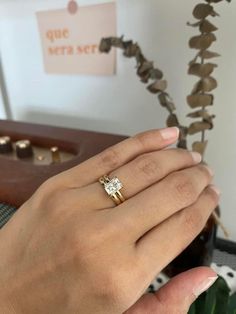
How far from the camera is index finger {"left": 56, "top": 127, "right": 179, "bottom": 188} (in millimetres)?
306

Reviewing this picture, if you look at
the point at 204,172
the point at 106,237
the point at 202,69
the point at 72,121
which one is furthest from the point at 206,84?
the point at 72,121

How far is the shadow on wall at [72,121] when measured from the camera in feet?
2.18

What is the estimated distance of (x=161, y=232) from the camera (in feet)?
0.87

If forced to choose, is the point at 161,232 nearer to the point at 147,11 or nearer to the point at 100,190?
the point at 100,190

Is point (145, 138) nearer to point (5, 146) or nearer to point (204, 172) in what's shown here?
point (204, 172)

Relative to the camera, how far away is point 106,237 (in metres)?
0.25

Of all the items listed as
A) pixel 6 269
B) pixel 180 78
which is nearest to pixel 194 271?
pixel 6 269

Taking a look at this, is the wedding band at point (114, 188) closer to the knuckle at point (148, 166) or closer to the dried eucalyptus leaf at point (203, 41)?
the knuckle at point (148, 166)

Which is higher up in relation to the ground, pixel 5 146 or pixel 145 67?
pixel 145 67

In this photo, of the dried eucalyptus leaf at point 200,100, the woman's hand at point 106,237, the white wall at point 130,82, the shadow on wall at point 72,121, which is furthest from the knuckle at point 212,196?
the shadow on wall at point 72,121

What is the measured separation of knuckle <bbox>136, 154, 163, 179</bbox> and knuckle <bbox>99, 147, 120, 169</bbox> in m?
0.02

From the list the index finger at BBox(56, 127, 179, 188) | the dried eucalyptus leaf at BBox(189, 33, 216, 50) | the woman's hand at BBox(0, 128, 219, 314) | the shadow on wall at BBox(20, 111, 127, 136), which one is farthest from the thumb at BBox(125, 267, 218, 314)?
the shadow on wall at BBox(20, 111, 127, 136)

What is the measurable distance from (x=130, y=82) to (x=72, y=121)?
0.18 meters

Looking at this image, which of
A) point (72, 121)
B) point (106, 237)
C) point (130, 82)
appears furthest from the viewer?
point (72, 121)
